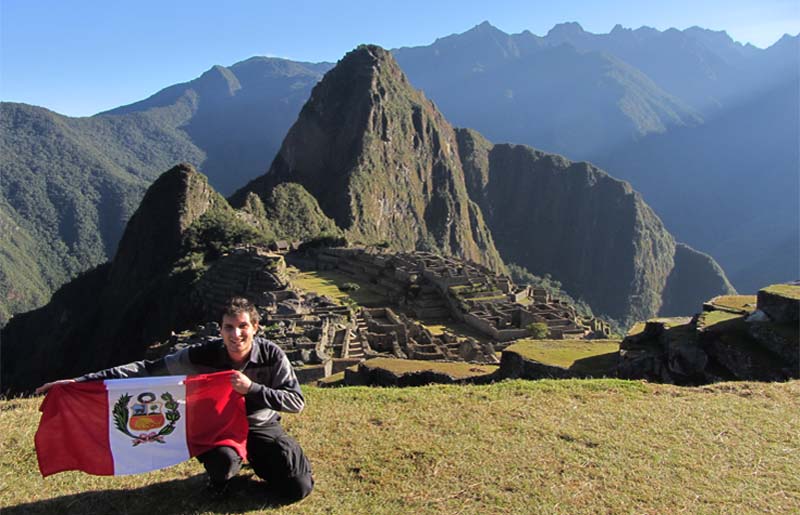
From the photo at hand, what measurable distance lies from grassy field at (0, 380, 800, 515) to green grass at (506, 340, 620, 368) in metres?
4.05

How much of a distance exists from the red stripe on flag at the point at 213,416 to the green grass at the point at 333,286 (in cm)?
3263

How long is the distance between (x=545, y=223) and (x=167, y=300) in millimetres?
146231

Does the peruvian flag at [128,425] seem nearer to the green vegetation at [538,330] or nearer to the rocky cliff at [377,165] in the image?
the green vegetation at [538,330]

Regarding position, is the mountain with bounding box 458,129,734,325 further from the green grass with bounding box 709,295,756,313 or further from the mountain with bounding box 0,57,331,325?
the green grass with bounding box 709,295,756,313

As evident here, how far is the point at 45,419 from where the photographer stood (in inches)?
184

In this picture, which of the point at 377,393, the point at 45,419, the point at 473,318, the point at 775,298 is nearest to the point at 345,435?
the point at 377,393

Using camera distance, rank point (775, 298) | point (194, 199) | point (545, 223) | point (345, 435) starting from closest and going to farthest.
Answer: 1. point (345, 435)
2. point (775, 298)
3. point (194, 199)
4. point (545, 223)

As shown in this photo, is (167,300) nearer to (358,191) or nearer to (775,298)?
(775,298)

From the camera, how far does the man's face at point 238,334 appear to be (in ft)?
15.9

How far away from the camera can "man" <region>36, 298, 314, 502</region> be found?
15.6 feet

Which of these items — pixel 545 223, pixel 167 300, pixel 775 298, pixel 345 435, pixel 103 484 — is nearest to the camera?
pixel 103 484

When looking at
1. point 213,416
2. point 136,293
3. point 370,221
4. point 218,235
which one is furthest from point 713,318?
point 370,221

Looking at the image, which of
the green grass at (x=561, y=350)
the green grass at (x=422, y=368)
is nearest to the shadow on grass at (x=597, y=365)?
the green grass at (x=561, y=350)

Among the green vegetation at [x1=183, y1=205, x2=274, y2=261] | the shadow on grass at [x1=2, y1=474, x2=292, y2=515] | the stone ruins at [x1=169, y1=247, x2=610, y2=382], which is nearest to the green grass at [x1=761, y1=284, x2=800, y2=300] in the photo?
the stone ruins at [x1=169, y1=247, x2=610, y2=382]
